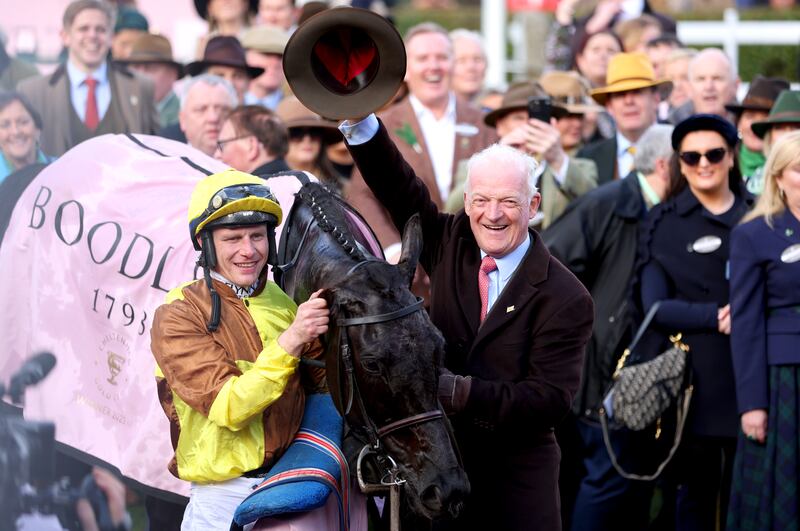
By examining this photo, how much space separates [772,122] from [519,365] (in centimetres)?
368

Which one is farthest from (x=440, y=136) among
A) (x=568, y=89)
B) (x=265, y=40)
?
(x=265, y=40)

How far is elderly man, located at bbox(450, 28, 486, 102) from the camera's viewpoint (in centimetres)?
1056

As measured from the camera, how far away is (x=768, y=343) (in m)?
6.39

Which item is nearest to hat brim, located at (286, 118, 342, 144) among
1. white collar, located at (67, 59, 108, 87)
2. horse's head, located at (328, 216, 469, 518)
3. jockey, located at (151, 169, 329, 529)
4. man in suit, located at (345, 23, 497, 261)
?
man in suit, located at (345, 23, 497, 261)

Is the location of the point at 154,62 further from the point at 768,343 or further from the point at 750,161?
the point at 768,343

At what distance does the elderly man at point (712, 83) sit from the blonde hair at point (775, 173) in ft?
8.06

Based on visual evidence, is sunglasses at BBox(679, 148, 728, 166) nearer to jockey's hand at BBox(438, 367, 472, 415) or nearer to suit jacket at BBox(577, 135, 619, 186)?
suit jacket at BBox(577, 135, 619, 186)

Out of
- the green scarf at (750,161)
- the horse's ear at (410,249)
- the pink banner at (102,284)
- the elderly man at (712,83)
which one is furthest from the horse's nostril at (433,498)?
the elderly man at (712,83)

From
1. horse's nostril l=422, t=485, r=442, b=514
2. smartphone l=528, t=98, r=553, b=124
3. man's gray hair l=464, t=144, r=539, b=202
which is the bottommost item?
horse's nostril l=422, t=485, r=442, b=514

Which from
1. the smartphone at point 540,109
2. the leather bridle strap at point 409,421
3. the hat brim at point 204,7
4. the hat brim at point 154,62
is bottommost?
the leather bridle strap at point 409,421

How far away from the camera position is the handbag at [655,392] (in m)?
6.68

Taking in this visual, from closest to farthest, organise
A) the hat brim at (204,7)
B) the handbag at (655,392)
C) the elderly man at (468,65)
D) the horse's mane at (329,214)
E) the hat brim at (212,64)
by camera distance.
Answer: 1. the horse's mane at (329,214)
2. the handbag at (655,392)
3. the hat brim at (212,64)
4. the elderly man at (468,65)
5. the hat brim at (204,7)

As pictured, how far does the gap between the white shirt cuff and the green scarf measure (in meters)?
4.20

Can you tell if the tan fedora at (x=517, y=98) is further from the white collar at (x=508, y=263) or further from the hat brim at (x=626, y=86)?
the white collar at (x=508, y=263)
